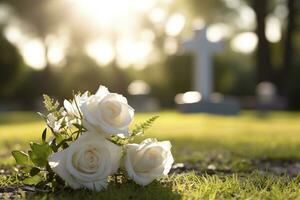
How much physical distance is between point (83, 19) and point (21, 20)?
3.62 m

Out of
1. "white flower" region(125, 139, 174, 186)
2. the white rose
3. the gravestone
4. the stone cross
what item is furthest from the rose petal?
the stone cross

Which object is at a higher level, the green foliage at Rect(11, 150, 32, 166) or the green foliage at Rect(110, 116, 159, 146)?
the green foliage at Rect(110, 116, 159, 146)

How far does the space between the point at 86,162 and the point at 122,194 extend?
28 cm

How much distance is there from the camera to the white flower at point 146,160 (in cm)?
344

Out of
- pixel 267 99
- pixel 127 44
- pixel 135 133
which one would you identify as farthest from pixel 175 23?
pixel 135 133

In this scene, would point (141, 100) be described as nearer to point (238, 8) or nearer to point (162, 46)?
point (238, 8)

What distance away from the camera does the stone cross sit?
19.2m

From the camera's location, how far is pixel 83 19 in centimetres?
3291

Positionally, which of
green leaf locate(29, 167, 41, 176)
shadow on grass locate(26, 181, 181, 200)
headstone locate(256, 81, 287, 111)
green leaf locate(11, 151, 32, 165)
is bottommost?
headstone locate(256, 81, 287, 111)

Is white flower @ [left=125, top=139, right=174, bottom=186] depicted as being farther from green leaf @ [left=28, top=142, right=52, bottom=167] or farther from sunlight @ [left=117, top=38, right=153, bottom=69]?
sunlight @ [left=117, top=38, right=153, bottom=69]

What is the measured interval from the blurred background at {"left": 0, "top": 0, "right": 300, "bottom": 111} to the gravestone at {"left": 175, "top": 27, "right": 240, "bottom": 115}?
7.38m

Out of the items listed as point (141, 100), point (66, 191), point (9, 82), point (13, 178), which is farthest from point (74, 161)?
point (9, 82)

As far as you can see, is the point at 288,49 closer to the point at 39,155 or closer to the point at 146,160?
the point at 146,160

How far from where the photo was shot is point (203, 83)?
766 inches
